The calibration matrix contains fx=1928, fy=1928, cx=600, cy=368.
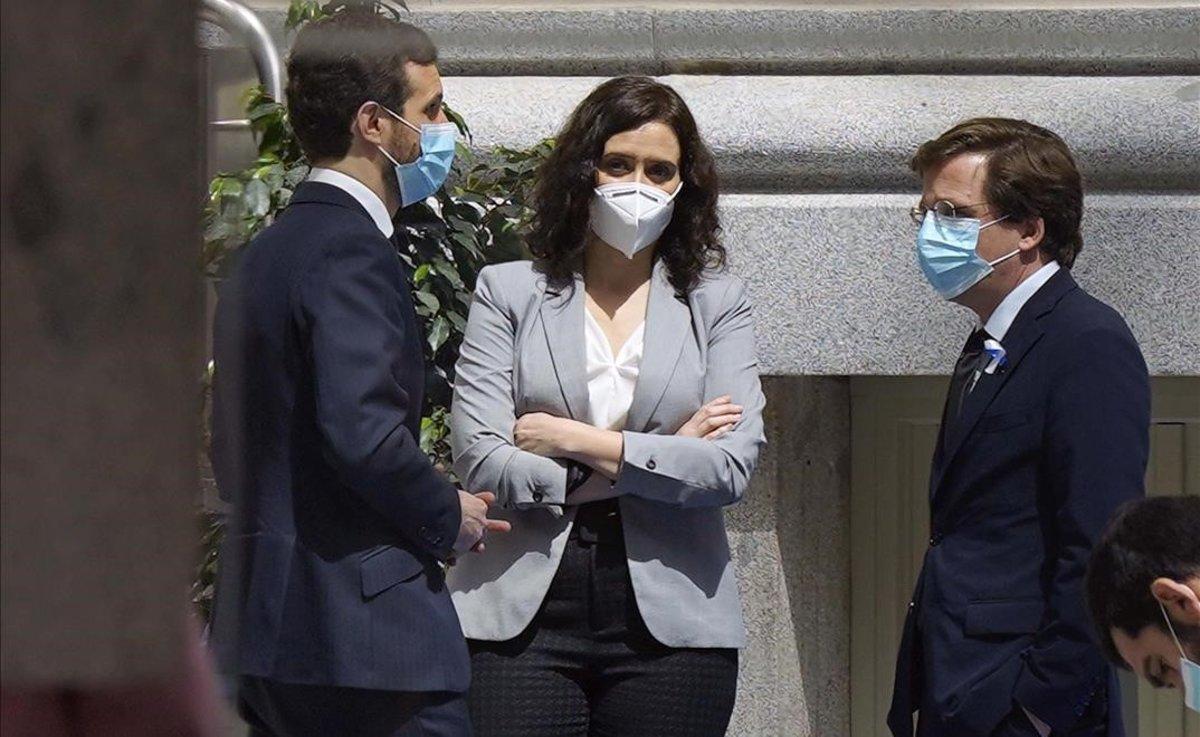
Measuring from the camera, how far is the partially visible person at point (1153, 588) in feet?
8.66

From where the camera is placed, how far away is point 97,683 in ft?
1.70

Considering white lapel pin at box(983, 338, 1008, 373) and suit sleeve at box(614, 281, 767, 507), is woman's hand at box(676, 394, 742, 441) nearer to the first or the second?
suit sleeve at box(614, 281, 767, 507)

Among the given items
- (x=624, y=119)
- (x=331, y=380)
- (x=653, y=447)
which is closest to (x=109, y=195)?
(x=331, y=380)

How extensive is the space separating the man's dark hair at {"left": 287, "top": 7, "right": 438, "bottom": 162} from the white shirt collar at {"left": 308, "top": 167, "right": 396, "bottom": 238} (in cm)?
5

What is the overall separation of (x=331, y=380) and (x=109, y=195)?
85.3 inches

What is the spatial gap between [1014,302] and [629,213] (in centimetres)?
68

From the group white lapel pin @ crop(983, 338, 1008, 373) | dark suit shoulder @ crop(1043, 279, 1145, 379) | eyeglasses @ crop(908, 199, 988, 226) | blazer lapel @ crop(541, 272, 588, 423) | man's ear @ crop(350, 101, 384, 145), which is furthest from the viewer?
eyeglasses @ crop(908, 199, 988, 226)

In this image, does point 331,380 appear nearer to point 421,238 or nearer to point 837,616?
point 421,238

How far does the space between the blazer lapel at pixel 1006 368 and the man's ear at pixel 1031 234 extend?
8 cm

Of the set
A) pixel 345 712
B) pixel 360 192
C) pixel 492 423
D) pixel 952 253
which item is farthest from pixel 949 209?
pixel 345 712

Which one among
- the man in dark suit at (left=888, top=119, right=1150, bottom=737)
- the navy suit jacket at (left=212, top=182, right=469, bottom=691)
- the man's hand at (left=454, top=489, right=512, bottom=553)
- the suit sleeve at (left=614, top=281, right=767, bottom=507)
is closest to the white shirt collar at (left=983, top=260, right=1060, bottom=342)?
the man in dark suit at (left=888, top=119, right=1150, bottom=737)

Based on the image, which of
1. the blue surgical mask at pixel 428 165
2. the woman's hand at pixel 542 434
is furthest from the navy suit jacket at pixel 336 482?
the woman's hand at pixel 542 434

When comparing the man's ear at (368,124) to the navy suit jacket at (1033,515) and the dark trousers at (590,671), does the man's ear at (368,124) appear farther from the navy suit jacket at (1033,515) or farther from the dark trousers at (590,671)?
the navy suit jacket at (1033,515)

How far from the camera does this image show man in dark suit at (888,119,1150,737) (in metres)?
3.00
